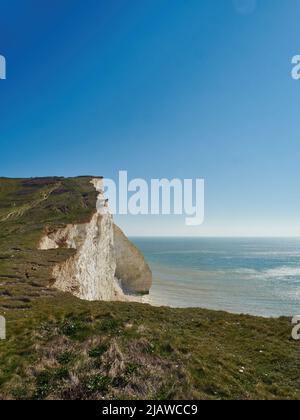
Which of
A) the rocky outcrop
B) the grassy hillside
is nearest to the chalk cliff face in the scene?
the rocky outcrop

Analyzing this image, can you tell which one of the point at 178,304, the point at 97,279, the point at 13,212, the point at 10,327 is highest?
the point at 13,212

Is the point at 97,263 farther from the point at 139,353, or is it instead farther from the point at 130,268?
the point at 139,353

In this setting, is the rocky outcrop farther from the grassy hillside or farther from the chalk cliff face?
the grassy hillside

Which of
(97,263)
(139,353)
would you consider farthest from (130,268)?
(139,353)
